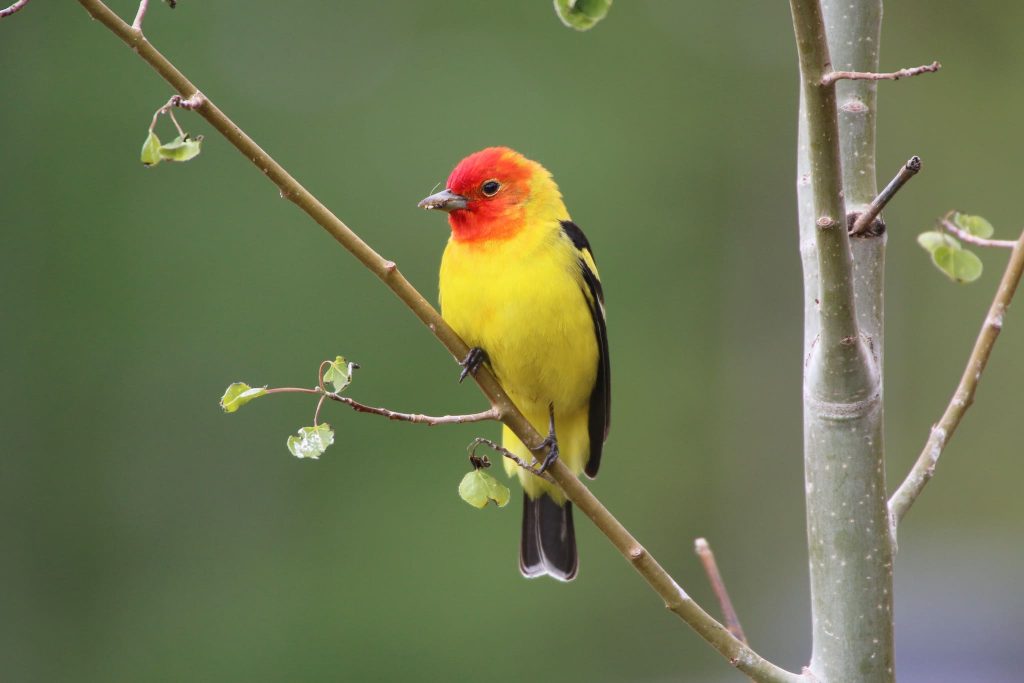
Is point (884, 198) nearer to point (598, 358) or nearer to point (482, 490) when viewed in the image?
point (482, 490)

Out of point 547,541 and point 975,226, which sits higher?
point 975,226

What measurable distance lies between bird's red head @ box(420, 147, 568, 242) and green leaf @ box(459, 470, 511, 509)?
4.47 ft

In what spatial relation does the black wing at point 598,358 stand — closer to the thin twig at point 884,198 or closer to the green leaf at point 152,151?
the thin twig at point 884,198

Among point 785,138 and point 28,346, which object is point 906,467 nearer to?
point 785,138

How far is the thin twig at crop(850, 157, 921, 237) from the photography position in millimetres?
1716

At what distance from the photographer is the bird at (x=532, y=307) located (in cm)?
333

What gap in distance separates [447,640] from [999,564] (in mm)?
4719

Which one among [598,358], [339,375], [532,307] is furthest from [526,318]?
[339,375]

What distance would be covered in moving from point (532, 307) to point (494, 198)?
0.49 metres

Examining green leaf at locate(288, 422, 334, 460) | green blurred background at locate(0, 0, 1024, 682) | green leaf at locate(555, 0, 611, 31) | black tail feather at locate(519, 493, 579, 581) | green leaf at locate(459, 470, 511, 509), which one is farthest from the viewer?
green blurred background at locate(0, 0, 1024, 682)

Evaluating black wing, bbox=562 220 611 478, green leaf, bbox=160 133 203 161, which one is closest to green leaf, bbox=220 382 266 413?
green leaf, bbox=160 133 203 161

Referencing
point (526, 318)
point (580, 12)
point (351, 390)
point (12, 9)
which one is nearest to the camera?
point (12, 9)

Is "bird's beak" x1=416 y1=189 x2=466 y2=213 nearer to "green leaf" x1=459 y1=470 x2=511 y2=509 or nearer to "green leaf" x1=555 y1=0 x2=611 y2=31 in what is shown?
"green leaf" x1=459 y1=470 x2=511 y2=509

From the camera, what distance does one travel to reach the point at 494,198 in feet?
12.0
